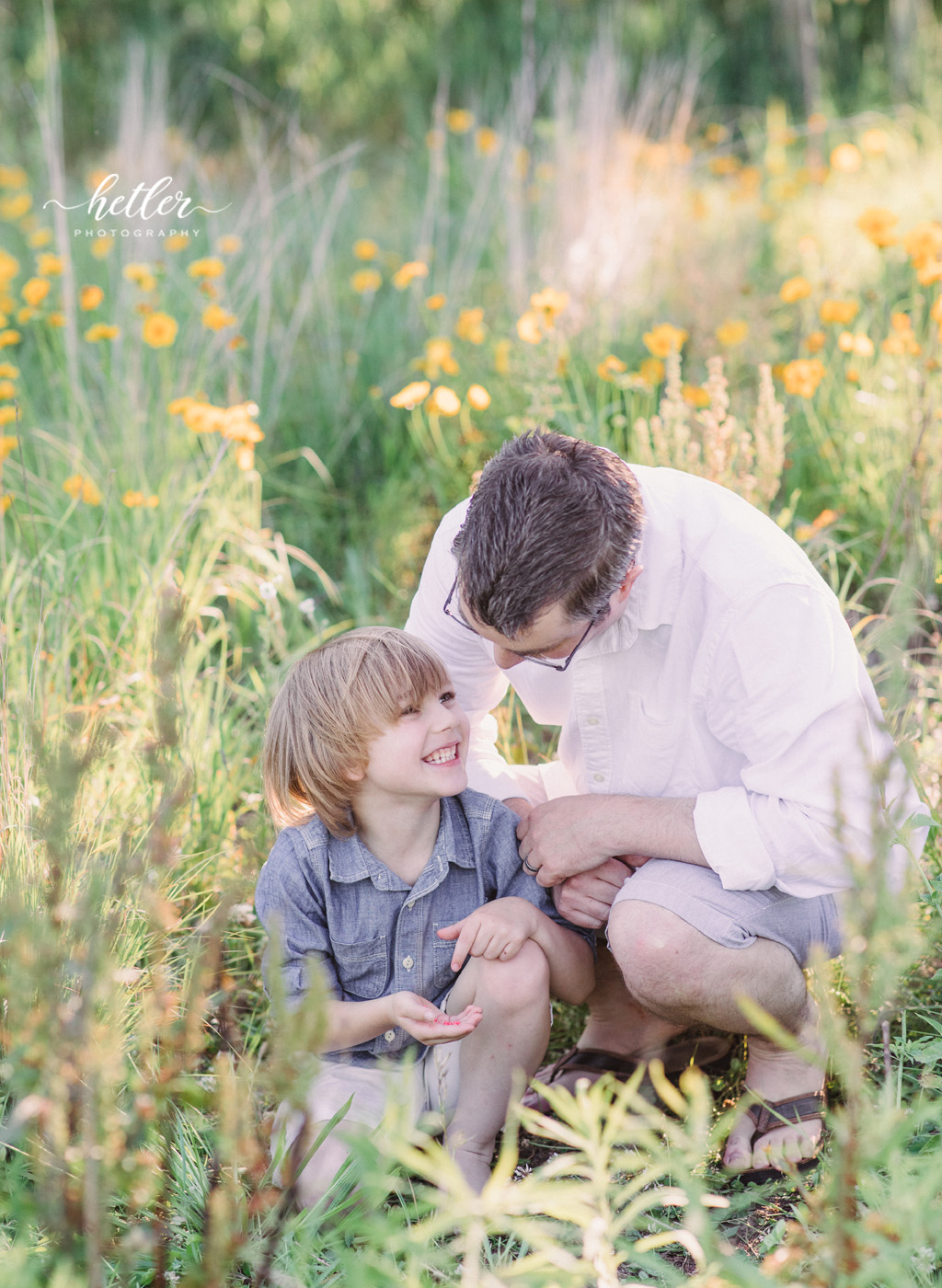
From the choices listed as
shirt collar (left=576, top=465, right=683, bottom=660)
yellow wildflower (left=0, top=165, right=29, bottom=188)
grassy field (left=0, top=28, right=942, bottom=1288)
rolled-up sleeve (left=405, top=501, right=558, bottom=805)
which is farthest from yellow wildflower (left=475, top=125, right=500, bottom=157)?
shirt collar (left=576, top=465, right=683, bottom=660)

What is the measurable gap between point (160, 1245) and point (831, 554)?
1.87m

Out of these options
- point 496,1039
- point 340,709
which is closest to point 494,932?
point 496,1039

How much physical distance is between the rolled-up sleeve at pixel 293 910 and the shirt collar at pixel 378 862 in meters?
0.06

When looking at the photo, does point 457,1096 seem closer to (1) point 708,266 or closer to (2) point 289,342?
(2) point 289,342

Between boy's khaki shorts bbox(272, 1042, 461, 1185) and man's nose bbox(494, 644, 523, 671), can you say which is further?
boy's khaki shorts bbox(272, 1042, 461, 1185)

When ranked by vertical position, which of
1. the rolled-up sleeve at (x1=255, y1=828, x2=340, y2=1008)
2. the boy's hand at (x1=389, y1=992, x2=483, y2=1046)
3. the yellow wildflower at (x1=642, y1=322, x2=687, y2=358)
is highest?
the yellow wildflower at (x1=642, y1=322, x2=687, y2=358)

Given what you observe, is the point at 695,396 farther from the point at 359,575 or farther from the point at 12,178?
the point at 12,178

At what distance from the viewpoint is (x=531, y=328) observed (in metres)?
2.70

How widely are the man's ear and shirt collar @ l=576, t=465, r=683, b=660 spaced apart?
0.05 meters

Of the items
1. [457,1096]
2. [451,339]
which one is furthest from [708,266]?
[457,1096]

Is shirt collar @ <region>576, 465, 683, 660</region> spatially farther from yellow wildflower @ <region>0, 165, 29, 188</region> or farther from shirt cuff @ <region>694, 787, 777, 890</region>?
yellow wildflower @ <region>0, 165, 29, 188</region>

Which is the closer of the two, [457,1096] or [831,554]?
[457,1096]

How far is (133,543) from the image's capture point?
8.79ft

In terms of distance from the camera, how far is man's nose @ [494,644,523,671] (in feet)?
5.68
